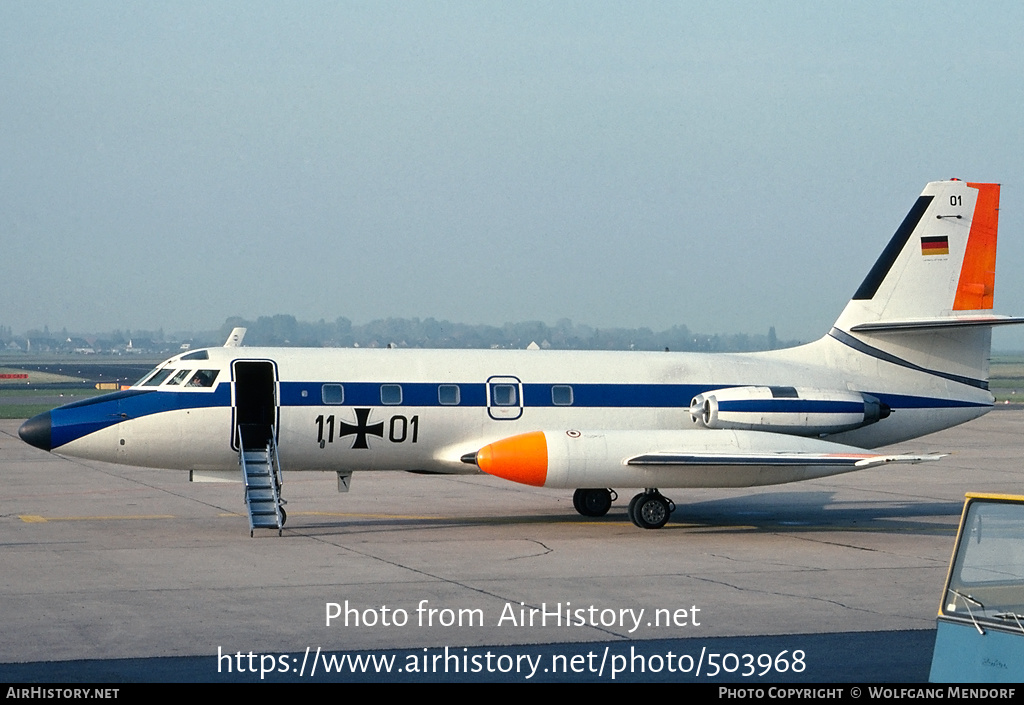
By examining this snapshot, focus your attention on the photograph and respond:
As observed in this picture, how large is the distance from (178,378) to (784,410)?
9.92 meters

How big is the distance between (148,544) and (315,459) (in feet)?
10.2

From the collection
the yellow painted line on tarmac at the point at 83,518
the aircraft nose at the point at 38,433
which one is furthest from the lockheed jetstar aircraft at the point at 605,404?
the yellow painted line on tarmac at the point at 83,518

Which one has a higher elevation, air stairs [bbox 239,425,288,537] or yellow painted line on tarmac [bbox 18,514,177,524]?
air stairs [bbox 239,425,288,537]

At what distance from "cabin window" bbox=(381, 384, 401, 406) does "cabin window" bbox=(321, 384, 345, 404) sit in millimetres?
644

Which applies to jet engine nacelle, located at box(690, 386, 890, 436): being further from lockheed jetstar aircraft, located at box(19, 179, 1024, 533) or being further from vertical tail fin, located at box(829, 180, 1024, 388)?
vertical tail fin, located at box(829, 180, 1024, 388)

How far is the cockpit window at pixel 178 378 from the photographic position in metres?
19.5

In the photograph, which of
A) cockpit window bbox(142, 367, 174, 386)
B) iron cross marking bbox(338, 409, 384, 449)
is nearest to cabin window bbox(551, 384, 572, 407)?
iron cross marking bbox(338, 409, 384, 449)

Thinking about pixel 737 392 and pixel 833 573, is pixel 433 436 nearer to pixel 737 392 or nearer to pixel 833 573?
pixel 737 392

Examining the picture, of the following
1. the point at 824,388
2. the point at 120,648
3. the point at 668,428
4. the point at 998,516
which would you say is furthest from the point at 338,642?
the point at 824,388

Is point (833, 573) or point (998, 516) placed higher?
point (998, 516)

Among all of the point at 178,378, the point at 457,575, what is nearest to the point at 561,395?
the point at 457,575

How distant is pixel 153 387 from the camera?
19516 millimetres

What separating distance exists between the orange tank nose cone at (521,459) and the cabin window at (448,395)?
4.53 ft

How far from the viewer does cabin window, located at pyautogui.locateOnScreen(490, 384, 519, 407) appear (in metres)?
20.3
